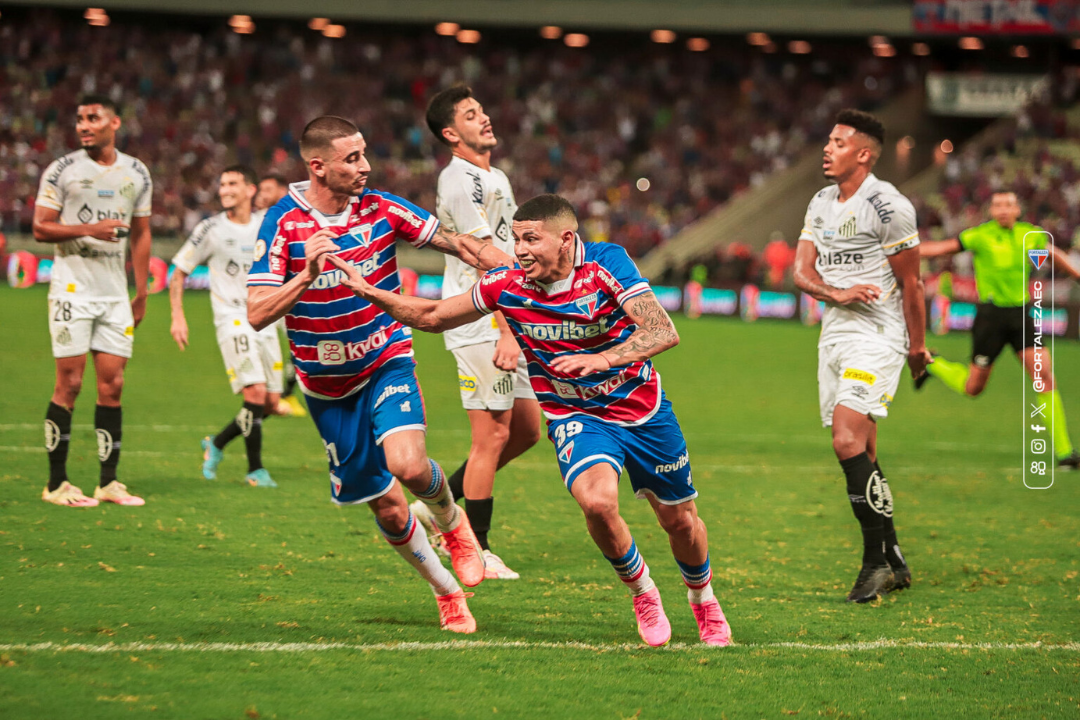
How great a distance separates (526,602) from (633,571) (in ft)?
3.42

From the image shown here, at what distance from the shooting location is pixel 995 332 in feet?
36.8

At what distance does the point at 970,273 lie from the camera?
29.0 m

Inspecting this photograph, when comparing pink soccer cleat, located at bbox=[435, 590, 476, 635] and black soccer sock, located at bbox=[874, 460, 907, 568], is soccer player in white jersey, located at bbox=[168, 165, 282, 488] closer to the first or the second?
pink soccer cleat, located at bbox=[435, 590, 476, 635]

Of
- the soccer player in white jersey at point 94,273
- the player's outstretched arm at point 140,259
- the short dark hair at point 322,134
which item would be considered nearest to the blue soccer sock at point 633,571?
the short dark hair at point 322,134

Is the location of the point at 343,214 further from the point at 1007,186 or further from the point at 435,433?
the point at 1007,186

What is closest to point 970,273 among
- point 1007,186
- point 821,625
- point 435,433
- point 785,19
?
point 1007,186

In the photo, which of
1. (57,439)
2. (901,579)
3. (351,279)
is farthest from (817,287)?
(57,439)

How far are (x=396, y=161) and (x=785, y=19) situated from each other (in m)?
14.3

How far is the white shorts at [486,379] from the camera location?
680 centimetres

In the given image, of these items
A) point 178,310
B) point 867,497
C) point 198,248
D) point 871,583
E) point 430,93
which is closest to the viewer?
point 871,583

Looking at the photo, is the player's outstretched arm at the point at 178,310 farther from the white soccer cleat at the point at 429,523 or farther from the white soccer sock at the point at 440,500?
the white soccer sock at the point at 440,500

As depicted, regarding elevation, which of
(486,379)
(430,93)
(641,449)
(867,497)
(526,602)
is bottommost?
(526,602)

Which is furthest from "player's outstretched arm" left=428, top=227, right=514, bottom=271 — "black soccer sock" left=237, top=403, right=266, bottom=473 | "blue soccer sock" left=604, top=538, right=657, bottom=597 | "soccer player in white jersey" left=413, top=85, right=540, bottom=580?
"black soccer sock" left=237, top=403, right=266, bottom=473

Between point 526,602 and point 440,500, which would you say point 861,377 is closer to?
point 526,602
